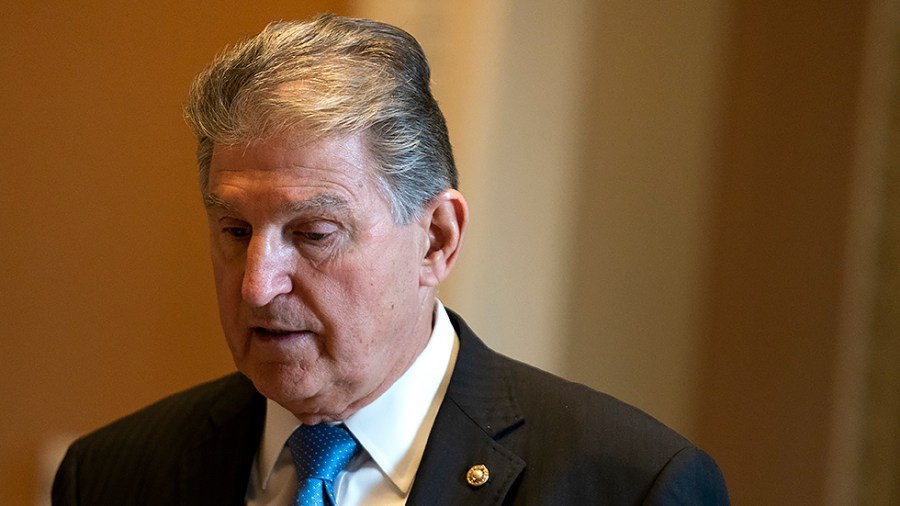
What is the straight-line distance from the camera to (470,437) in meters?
2.07

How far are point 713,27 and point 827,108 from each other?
405 millimetres

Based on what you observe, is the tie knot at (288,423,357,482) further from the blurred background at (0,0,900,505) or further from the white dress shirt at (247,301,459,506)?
the blurred background at (0,0,900,505)

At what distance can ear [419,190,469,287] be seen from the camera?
207 cm

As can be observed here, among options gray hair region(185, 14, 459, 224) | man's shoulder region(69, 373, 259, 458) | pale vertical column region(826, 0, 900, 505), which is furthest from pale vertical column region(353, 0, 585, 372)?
gray hair region(185, 14, 459, 224)

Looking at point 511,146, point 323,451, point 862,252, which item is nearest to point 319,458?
point 323,451

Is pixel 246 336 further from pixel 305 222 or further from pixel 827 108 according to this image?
pixel 827 108

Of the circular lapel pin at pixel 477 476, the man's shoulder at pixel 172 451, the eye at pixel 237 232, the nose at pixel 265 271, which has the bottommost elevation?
the man's shoulder at pixel 172 451

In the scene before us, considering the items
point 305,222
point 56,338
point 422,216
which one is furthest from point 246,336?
point 56,338

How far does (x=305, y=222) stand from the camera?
192 centimetres

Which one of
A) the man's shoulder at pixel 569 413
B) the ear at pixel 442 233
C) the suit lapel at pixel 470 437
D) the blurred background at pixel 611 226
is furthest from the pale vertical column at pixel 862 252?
the ear at pixel 442 233

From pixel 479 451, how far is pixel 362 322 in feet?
1.00

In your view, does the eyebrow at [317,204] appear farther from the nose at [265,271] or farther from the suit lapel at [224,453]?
the suit lapel at [224,453]

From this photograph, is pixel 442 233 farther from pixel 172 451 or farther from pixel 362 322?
pixel 172 451

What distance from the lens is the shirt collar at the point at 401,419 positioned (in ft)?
6.81
